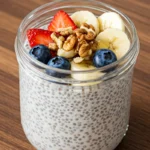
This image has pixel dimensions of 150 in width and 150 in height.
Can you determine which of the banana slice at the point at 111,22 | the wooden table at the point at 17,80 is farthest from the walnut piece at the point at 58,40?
the wooden table at the point at 17,80

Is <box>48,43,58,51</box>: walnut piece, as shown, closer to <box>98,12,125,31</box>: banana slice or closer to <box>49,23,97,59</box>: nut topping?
<box>49,23,97,59</box>: nut topping

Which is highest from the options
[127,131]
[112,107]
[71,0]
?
[71,0]

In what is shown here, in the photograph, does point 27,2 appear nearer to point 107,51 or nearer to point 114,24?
point 114,24

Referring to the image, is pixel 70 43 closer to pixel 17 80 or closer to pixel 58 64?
pixel 58 64

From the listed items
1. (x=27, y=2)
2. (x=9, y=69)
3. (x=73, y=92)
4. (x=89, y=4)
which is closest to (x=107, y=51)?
(x=73, y=92)

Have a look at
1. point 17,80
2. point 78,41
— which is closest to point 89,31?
point 78,41

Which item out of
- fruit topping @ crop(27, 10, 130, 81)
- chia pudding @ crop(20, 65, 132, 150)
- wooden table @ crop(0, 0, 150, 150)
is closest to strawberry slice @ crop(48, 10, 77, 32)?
fruit topping @ crop(27, 10, 130, 81)

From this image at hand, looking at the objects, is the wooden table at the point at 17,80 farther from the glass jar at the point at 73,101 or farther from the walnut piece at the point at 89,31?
the walnut piece at the point at 89,31
